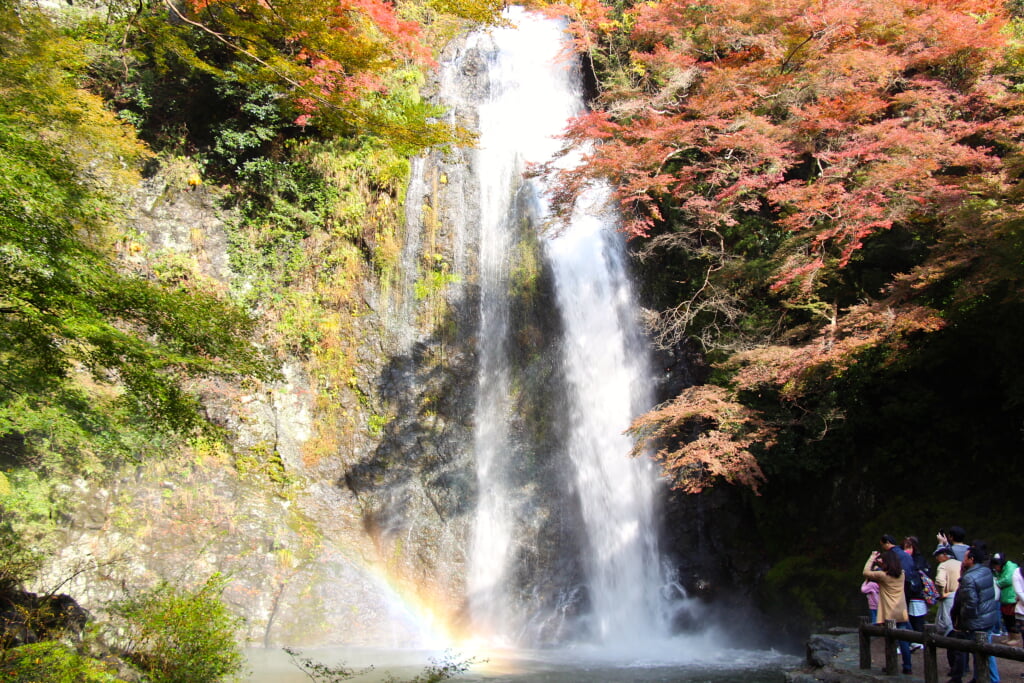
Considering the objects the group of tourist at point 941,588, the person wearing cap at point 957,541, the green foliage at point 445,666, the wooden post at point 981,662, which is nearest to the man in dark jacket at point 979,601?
the wooden post at point 981,662

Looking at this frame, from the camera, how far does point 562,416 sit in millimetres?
12117

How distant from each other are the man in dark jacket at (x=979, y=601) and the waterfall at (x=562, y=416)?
6.16m

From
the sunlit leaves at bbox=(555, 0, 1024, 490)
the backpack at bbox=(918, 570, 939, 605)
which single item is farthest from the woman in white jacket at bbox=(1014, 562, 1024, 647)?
the sunlit leaves at bbox=(555, 0, 1024, 490)

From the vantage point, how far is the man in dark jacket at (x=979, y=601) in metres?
4.62

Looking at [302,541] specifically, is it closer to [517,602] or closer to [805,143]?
[517,602]

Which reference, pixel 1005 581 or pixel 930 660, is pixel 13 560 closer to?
pixel 930 660

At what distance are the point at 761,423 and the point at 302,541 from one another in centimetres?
747

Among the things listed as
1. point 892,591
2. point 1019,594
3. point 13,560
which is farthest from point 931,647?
point 13,560

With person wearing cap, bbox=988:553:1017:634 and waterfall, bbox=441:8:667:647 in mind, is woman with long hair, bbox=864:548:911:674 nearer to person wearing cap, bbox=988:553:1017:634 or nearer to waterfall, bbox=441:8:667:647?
person wearing cap, bbox=988:553:1017:634

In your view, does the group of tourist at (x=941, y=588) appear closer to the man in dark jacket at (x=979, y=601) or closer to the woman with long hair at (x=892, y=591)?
the woman with long hair at (x=892, y=591)

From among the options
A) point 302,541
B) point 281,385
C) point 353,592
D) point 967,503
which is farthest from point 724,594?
point 281,385

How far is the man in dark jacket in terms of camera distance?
4617 millimetres

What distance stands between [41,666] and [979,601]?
666 centimetres

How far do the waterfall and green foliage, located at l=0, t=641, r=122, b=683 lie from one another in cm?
705
